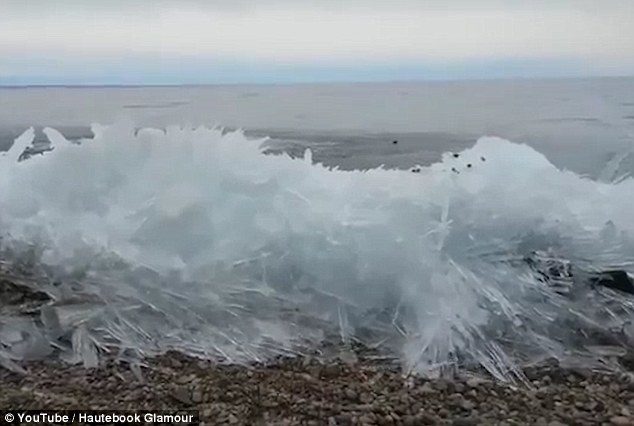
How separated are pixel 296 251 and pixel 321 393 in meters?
0.50

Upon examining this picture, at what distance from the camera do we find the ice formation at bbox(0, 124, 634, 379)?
1.66 m

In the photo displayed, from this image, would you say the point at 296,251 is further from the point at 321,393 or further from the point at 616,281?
the point at 616,281

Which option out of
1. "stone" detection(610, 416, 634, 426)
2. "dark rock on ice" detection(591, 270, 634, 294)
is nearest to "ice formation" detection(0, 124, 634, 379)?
"dark rock on ice" detection(591, 270, 634, 294)

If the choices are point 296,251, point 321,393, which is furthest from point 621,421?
point 296,251

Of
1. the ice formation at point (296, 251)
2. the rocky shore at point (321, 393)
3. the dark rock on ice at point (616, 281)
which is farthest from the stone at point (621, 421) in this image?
the dark rock on ice at point (616, 281)

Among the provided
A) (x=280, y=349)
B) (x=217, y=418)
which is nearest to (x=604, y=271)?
(x=280, y=349)

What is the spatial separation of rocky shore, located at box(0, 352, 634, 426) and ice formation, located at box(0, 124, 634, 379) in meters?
0.07

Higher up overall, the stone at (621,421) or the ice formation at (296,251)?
the ice formation at (296,251)

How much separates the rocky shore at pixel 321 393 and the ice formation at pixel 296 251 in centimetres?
7

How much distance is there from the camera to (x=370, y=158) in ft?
8.31

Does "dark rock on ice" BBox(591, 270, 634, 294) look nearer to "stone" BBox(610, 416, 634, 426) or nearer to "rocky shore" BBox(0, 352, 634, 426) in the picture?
"rocky shore" BBox(0, 352, 634, 426)

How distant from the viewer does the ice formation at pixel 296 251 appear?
1.66 meters

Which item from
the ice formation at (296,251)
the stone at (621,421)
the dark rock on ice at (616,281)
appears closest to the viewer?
the stone at (621,421)

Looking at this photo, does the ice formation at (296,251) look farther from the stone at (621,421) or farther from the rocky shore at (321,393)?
the stone at (621,421)
